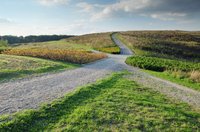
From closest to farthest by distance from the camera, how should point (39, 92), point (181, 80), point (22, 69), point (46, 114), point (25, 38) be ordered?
point (46, 114), point (39, 92), point (22, 69), point (181, 80), point (25, 38)

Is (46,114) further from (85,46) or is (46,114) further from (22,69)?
(85,46)

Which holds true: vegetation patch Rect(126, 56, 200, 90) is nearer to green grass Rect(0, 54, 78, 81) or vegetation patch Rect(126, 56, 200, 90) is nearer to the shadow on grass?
green grass Rect(0, 54, 78, 81)

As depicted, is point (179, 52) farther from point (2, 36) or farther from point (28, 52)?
point (2, 36)

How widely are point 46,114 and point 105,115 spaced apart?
2.36 meters

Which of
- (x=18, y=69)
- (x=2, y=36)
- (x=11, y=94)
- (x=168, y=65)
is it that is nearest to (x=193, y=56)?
(x=168, y=65)

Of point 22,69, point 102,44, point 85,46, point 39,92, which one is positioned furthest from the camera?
point 85,46

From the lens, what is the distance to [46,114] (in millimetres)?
10781

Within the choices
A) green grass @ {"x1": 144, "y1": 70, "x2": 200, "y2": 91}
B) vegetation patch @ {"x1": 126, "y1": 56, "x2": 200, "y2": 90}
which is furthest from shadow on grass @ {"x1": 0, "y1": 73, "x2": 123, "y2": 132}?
vegetation patch @ {"x1": 126, "y1": 56, "x2": 200, "y2": 90}

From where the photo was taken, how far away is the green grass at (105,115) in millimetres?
9836

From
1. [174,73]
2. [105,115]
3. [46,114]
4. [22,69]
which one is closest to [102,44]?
[174,73]

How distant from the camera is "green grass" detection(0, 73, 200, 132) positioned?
9836 millimetres

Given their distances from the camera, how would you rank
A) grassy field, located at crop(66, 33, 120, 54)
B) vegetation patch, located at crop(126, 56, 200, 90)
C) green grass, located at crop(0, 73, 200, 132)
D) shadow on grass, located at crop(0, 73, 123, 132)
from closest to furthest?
1. shadow on grass, located at crop(0, 73, 123, 132)
2. green grass, located at crop(0, 73, 200, 132)
3. vegetation patch, located at crop(126, 56, 200, 90)
4. grassy field, located at crop(66, 33, 120, 54)

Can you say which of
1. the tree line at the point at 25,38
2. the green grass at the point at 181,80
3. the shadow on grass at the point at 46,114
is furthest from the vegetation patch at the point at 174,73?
the tree line at the point at 25,38

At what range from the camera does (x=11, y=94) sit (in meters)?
13.8
